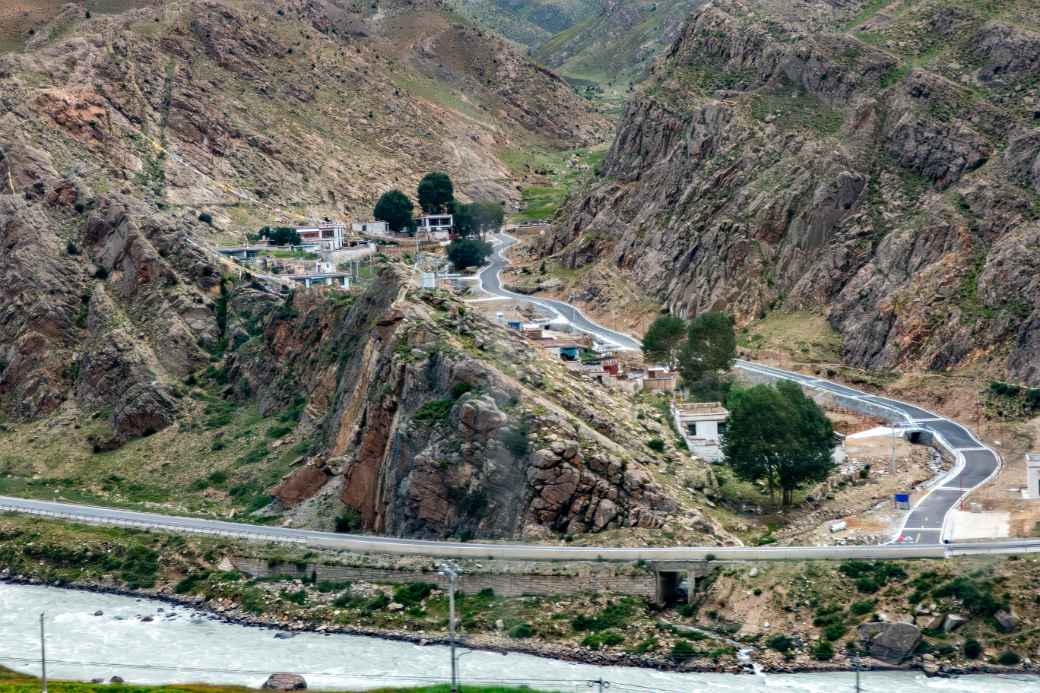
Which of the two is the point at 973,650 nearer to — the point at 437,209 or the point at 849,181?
the point at 849,181

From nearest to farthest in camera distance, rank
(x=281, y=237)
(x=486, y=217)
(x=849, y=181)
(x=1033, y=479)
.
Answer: (x=1033, y=479) → (x=849, y=181) → (x=281, y=237) → (x=486, y=217)

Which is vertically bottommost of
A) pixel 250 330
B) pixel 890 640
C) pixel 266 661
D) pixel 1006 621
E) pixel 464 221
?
pixel 266 661

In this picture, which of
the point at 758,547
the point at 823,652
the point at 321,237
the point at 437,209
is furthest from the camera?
the point at 437,209

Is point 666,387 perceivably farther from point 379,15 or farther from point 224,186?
point 379,15

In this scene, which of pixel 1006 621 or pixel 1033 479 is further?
pixel 1033 479

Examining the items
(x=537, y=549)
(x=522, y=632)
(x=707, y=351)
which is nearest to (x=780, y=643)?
(x=522, y=632)

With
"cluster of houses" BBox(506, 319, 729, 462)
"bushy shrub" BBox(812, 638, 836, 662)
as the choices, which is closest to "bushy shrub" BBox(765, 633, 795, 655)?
"bushy shrub" BBox(812, 638, 836, 662)

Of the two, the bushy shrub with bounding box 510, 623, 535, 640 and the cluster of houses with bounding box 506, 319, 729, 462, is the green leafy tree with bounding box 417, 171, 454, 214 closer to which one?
the cluster of houses with bounding box 506, 319, 729, 462

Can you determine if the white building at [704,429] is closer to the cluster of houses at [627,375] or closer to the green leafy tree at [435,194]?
the cluster of houses at [627,375]
